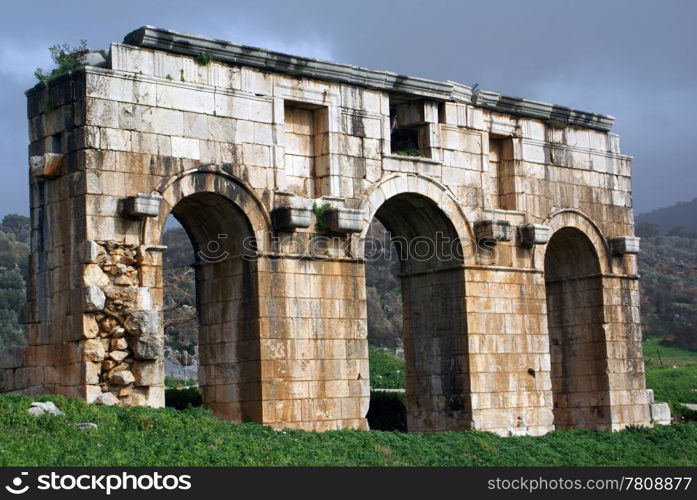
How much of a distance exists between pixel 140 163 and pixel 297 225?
8.76 ft

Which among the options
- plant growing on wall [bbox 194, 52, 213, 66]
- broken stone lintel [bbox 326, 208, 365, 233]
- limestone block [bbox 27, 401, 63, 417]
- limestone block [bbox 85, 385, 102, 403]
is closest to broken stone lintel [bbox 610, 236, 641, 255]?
broken stone lintel [bbox 326, 208, 365, 233]

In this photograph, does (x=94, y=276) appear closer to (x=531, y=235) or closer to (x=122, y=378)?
(x=122, y=378)

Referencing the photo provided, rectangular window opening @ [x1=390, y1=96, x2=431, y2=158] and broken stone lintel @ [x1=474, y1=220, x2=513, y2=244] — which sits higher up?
rectangular window opening @ [x1=390, y1=96, x2=431, y2=158]

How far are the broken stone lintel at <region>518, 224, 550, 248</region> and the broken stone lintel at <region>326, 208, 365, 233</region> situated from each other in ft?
13.9

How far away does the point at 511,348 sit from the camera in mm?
22234

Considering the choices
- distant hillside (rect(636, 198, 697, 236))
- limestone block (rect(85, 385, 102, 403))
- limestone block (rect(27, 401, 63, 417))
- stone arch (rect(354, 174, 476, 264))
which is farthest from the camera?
distant hillside (rect(636, 198, 697, 236))

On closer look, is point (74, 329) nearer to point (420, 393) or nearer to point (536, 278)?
point (420, 393)

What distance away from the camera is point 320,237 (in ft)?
64.4

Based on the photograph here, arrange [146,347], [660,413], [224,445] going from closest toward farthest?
[224,445], [146,347], [660,413]

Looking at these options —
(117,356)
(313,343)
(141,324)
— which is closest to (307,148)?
(313,343)
